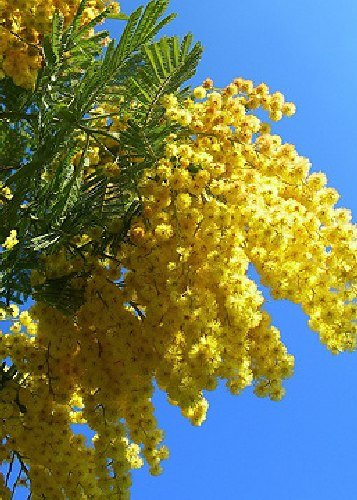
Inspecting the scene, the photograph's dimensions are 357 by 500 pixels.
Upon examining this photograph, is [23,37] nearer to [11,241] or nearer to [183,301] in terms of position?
[11,241]

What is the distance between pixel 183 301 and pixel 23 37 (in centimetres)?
191

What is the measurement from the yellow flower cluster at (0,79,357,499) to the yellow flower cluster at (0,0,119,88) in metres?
0.77

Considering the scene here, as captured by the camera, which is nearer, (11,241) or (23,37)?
(11,241)

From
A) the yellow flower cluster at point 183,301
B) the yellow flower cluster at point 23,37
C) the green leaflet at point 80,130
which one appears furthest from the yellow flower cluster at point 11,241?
the yellow flower cluster at point 23,37

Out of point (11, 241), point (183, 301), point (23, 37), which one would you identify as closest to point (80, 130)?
point (23, 37)

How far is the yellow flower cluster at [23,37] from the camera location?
4.28m

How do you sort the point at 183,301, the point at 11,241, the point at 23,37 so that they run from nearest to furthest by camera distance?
the point at 183,301, the point at 11,241, the point at 23,37

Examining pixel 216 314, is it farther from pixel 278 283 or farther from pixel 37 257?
pixel 37 257

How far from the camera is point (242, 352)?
3.96 metres

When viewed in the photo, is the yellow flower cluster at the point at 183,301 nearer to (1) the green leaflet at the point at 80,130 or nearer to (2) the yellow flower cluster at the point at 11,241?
(1) the green leaflet at the point at 80,130

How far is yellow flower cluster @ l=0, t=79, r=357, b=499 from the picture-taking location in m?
3.94

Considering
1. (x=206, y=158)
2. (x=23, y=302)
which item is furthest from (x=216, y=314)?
(x=23, y=302)

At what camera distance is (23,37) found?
4387 mm

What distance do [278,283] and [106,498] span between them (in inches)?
65.0
